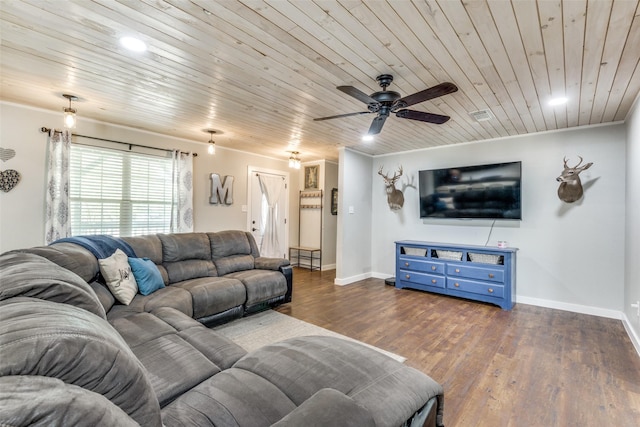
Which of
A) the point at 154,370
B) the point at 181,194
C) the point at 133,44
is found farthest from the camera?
the point at 181,194

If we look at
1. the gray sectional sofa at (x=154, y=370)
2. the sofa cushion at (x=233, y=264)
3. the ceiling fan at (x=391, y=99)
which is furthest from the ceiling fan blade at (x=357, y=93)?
the sofa cushion at (x=233, y=264)

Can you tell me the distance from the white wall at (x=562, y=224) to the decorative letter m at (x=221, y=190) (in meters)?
3.79

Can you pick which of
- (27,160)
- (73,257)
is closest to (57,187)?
(27,160)

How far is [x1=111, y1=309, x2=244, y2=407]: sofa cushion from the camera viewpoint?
1.34 metres

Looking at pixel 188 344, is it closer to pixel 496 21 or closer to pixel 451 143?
pixel 496 21

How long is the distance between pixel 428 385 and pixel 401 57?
2146 millimetres

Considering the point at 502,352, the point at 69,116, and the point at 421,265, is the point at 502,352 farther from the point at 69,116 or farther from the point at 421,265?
the point at 69,116

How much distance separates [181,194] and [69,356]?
453 centimetres

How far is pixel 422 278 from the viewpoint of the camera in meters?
4.64

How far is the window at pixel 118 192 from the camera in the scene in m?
3.94

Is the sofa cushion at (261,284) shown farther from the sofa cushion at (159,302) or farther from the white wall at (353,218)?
the white wall at (353,218)

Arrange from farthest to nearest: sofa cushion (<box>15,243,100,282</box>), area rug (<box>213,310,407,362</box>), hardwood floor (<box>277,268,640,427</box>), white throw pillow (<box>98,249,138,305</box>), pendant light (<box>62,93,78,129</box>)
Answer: pendant light (<box>62,93,78,129</box>), area rug (<box>213,310,407,362</box>), white throw pillow (<box>98,249,138,305</box>), sofa cushion (<box>15,243,100,282</box>), hardwood floor (<box>277,268,640,427</box>)

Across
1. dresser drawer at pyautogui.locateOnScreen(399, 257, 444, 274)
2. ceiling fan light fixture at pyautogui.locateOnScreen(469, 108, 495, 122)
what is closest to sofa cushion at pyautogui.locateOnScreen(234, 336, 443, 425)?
ceiling fan light fixture at pyautogui.locateOnScreen(469, 108, 495, 122)

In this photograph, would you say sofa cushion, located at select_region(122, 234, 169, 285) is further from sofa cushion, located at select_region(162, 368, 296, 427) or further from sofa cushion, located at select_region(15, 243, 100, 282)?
Result: sofa cushion, located at select_region(162, 368, 296, 427)
